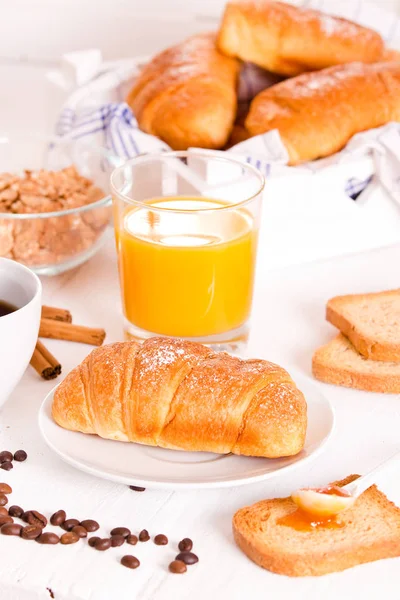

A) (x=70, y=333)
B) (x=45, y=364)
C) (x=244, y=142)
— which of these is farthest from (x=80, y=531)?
(x=244, y=142)

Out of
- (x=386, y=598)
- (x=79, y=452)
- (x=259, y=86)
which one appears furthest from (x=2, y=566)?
(x=259, y=86)

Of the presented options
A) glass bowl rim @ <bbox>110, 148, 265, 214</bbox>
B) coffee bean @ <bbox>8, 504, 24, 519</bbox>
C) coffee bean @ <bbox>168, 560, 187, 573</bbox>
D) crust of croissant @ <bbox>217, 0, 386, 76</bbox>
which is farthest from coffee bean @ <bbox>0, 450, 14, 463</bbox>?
crust of croissant @ <bbox>217, 0, 386, 76</bbox>

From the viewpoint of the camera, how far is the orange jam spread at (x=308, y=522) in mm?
1057

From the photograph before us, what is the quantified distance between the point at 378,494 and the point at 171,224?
52cm

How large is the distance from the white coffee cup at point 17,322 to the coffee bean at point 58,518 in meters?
0.22

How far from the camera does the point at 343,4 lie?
245 centimetres

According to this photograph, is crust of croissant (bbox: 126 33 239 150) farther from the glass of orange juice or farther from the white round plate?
the white round plate

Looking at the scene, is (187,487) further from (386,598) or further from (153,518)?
(386,598)

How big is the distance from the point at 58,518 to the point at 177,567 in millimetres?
174

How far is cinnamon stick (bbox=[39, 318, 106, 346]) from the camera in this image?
4.99 ft

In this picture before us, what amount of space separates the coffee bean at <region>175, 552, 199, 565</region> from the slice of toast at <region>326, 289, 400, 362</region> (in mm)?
548

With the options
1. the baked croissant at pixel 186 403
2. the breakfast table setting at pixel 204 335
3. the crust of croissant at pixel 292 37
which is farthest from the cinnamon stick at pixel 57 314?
the crust of croissant at pixel 292 37

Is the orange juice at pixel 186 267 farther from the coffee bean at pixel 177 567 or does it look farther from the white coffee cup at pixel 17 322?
the coffee bean at pixel 177 567

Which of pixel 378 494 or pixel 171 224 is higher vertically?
pixel 171 224
